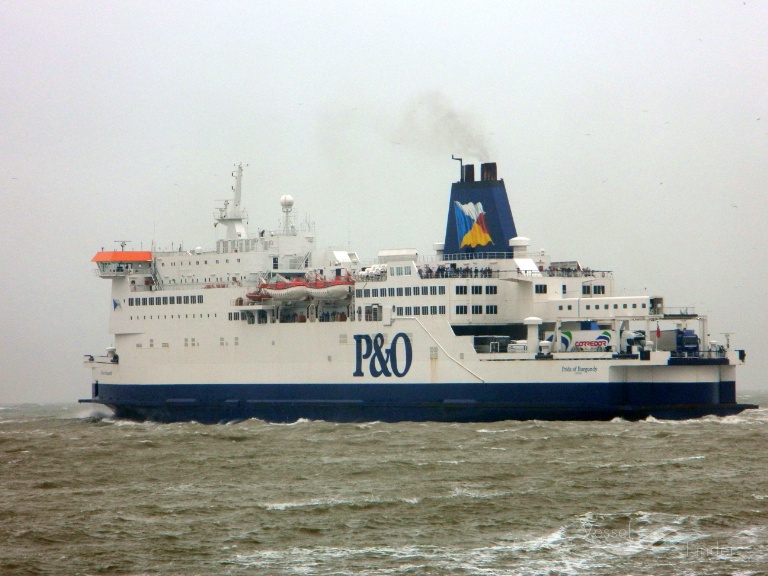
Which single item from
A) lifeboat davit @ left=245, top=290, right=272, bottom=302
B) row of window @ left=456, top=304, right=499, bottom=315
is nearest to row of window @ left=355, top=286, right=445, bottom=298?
row of window @ left=456, top=304, right=499, bottom=315

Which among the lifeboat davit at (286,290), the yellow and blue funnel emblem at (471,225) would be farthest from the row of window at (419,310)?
the lifeboat davit at (286,290)

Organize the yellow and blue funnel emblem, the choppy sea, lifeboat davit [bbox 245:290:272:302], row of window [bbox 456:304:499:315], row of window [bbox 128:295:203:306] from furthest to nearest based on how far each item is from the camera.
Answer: row of window [bbox 128:295:203:306]
lifeboat davit [bbox 245:290:272:302]
the yellow and blue funnel emblem
row of window [bbox 456:304:499:315]
the choppy sea

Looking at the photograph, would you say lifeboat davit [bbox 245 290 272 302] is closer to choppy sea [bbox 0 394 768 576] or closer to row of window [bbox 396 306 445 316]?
row of window [bbox 396 306 445 316]

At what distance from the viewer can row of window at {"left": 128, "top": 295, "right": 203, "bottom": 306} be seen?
130 feet

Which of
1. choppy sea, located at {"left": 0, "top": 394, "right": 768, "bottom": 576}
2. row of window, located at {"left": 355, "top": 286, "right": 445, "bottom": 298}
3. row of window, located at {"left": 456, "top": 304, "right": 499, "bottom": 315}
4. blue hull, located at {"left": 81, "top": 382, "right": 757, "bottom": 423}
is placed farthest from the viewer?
row of window, located at {"left": 355, "top": 286, "right": 445, "bottom": 298}

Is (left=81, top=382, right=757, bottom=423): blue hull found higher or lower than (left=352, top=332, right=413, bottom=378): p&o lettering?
lower

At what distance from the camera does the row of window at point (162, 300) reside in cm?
3969

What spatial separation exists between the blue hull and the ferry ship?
0.05 meters

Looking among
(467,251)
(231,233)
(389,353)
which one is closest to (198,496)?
(389,353)

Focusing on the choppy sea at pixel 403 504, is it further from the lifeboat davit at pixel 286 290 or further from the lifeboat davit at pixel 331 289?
the lifeboat davit at pixel 286 290

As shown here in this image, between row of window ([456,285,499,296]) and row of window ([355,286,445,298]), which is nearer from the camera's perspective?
row of window ([456,285,499,296])

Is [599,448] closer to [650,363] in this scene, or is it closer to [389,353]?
[650,363]

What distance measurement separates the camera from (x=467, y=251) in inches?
1463

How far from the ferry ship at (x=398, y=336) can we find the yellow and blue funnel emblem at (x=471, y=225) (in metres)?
0.04
